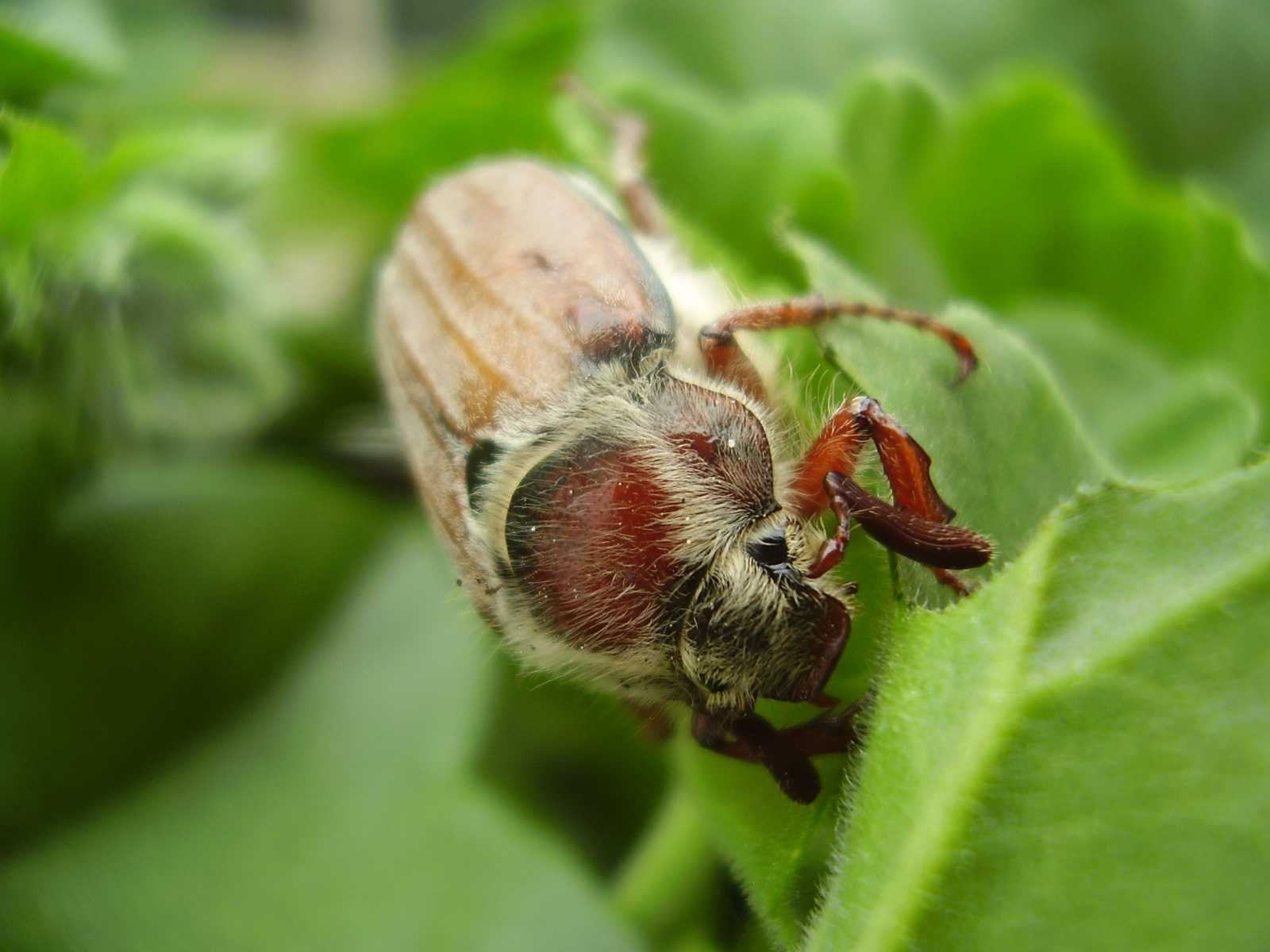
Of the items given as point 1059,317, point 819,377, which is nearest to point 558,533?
point 819,377

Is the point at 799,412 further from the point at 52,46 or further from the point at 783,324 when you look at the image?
the point at 52,46

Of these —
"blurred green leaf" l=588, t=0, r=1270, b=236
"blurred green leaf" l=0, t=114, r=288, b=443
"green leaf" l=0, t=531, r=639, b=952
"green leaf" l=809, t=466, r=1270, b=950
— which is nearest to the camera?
"green leaf" l=809, t=466, r=1270, b=950

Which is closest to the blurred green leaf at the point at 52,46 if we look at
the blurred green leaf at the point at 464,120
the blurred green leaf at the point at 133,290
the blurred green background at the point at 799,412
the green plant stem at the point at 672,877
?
the blurred green background at the point at 799,412

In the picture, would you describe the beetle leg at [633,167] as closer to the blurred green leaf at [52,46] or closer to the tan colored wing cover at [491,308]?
the tan colored wing cover at [491,308]

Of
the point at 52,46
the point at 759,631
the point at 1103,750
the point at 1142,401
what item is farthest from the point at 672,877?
the point at 52,46

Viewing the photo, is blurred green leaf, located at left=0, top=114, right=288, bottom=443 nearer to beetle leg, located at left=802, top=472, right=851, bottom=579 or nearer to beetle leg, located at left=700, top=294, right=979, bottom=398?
beetle leg, located at left=700, top=294, right=979, bottom=398

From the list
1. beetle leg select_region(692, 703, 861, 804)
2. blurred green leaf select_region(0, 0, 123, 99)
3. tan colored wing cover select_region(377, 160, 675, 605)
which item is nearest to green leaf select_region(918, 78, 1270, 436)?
tan colored wing cover select_region(377, 160, 675, 605)
